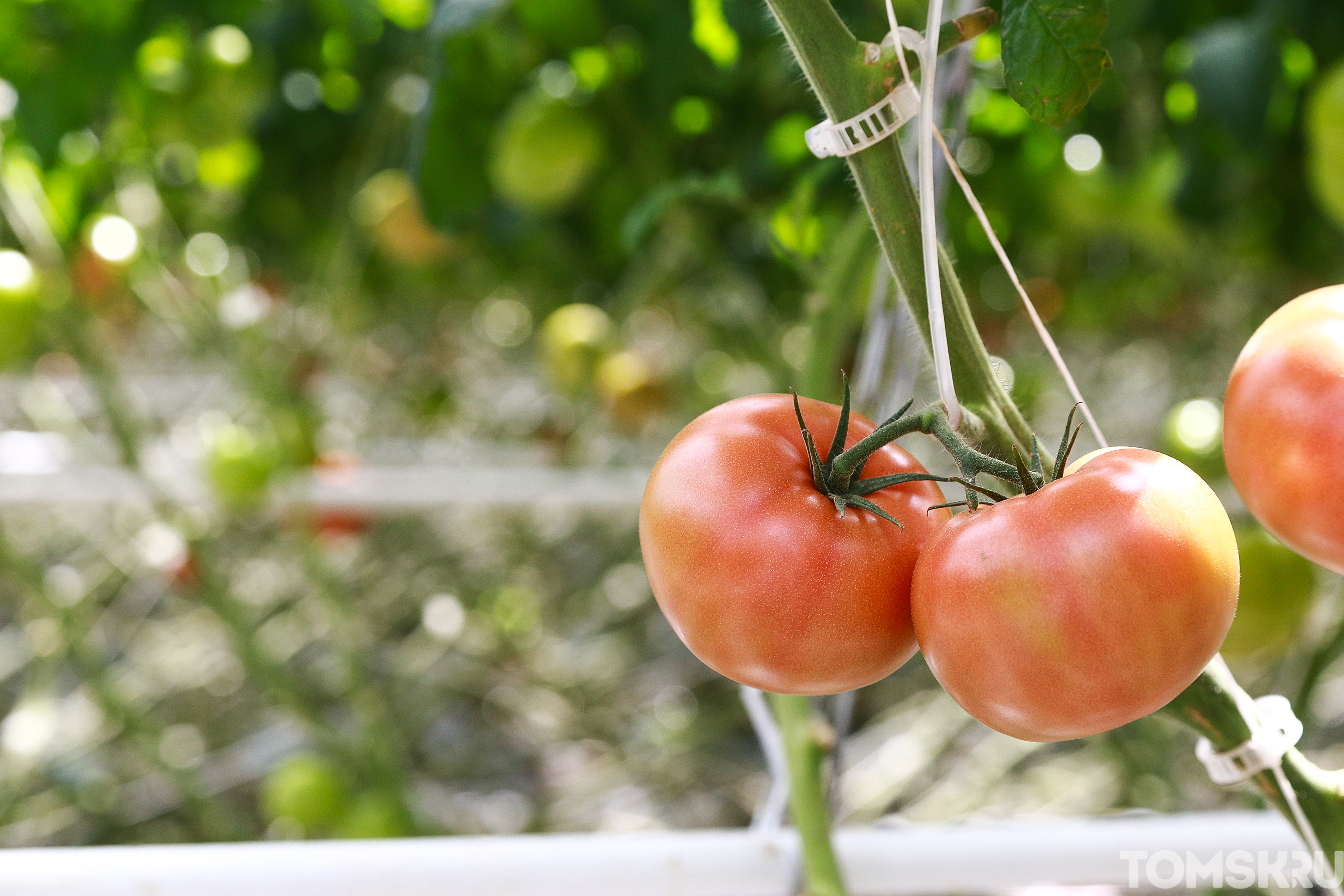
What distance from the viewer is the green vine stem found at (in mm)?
214

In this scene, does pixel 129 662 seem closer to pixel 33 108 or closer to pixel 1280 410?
pixel 33 108

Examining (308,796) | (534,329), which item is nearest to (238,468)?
(308,796)

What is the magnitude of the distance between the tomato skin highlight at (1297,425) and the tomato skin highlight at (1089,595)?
0.03 meters

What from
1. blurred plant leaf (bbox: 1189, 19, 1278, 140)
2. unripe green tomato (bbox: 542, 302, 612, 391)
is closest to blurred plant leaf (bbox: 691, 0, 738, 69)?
blurred plant leaf (bbox: 1189, 19, 1278, 140)

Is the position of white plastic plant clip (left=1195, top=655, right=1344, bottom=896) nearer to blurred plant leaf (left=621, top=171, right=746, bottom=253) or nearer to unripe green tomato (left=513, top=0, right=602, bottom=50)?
blurred plant leaf (left=621, top=171, right=746, bottom=253)

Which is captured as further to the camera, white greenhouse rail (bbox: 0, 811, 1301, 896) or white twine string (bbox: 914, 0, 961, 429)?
white greenhouse rail (bbox: 0, 811, 1301, 896)

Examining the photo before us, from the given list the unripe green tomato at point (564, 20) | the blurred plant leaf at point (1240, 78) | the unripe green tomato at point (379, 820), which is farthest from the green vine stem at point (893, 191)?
the unripe green tomato at point (379, 820)

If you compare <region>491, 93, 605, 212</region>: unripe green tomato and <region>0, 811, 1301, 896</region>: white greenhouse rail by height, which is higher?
<region>491, 93, 605, 212</region>: unripe green tomato

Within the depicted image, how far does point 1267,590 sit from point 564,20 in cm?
65

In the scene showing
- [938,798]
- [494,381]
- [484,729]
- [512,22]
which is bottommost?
[938,798]

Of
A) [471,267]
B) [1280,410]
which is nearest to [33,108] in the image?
[471,267]

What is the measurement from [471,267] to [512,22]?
2.71 feet

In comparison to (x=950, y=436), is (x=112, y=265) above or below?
above

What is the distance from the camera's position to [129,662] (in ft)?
5.92
